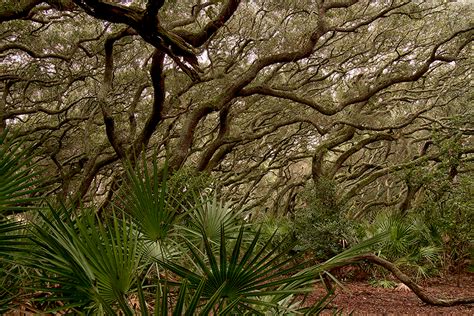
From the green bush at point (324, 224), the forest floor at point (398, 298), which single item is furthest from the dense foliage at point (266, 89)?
the forest floor at point (398, 298)

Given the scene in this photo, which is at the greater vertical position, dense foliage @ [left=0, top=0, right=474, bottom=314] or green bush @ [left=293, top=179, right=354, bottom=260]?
dense foliage @ [left=0, top=0, right=474, bottom=314]

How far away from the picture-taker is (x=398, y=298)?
6758mm

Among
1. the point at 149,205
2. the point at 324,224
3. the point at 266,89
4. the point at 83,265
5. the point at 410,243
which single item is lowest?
the point at 410,243

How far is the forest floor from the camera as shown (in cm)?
Answer: 579

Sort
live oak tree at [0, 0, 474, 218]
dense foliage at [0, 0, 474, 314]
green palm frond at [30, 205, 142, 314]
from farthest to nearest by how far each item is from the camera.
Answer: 1. live oak tree at [0, 0, 474, 218]
2. dense foliage at [0, 0, 474, 314]
3. green palm frond at [30, 205, 142, 314]

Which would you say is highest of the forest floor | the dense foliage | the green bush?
the dense foliage

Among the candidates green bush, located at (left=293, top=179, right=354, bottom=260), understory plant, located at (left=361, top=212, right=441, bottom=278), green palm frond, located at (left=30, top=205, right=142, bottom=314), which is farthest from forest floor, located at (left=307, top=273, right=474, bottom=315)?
green palm frond, located at (left=30, top=205, right=142, bottom=314)

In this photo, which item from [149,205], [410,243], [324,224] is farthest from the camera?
[410,243]

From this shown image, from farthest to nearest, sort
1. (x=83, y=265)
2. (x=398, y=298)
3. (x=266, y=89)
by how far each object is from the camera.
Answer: (x=266, y=89)
(x=398, y=298)
(x=83, y=265)

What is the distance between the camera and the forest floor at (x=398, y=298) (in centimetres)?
579

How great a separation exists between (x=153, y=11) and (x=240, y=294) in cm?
267

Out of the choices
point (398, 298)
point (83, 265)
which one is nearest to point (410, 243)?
point (398, 298)

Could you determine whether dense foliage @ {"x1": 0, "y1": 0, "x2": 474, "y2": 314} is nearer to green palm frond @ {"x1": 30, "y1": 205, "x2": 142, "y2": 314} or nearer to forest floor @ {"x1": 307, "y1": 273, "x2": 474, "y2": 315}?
forest floor @ {"x1": 307, "y1": 273, "x2": 474, "y2": 315}

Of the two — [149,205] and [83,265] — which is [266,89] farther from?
[83,265]
